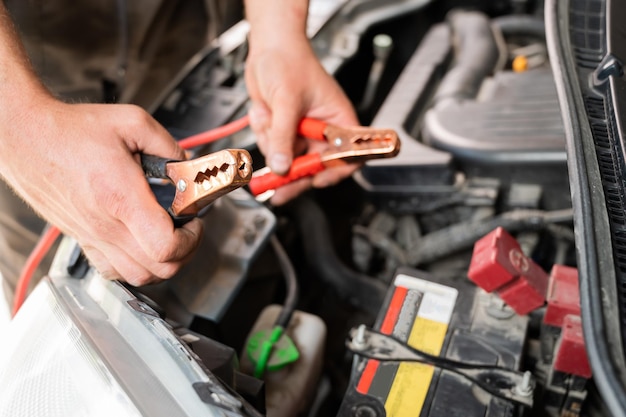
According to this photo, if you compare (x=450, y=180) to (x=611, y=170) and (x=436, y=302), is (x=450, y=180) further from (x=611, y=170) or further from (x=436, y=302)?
(x=611, y=170)

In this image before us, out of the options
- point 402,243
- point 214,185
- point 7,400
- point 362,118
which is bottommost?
point 402,243

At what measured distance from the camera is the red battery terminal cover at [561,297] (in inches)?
31.9

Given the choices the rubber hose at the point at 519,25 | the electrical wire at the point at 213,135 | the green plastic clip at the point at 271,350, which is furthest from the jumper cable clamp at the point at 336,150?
the rubber hose at the point at 519,25

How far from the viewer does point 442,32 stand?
151 centimetres

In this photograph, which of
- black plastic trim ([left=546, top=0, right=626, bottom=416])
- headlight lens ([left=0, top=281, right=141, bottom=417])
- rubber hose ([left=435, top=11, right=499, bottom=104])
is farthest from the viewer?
rubber hose ([left=435, top=11, right=499, bottom=104])

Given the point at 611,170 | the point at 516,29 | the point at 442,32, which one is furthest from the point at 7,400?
the point at 516,29

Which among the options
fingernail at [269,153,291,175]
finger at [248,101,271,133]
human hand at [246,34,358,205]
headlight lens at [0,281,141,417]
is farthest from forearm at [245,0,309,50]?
headlight lens at [0,281,141,417]

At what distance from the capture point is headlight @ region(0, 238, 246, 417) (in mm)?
595

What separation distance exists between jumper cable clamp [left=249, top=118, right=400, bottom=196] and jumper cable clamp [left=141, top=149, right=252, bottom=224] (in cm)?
18

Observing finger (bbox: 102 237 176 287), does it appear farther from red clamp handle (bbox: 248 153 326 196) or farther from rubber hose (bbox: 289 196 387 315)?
rubber hose (bbox: 289 196 387 315)

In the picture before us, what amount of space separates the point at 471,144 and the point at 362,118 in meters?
0.41

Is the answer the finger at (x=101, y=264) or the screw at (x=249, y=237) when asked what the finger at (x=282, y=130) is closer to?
the screw at (x=249, y=237)

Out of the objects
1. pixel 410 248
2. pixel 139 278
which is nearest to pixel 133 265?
pixel 139 278

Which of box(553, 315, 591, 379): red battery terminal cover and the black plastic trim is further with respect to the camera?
box(553, 315, 591, 379): red battery terminal cover
